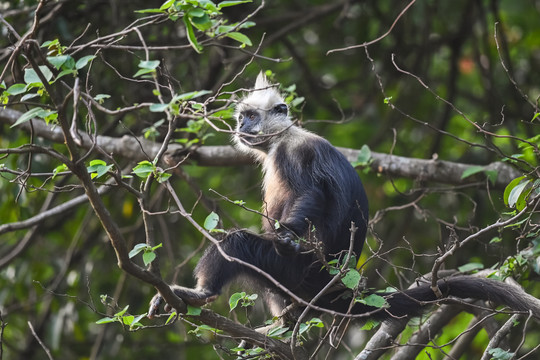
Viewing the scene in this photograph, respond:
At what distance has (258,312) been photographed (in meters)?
7.82

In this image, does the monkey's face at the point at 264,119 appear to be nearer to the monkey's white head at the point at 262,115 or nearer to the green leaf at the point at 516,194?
the monkey's white head at the point at 262,115

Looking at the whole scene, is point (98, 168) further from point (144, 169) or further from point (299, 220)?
point (299, 220)

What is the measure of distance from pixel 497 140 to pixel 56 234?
5.16 metres

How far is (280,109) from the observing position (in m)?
5.83

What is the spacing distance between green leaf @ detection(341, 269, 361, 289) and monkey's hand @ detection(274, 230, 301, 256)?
55 centimetres

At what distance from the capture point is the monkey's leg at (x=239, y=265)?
4438 mm

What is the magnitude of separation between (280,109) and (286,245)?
6.25ft

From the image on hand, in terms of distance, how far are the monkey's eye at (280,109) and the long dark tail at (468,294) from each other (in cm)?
192

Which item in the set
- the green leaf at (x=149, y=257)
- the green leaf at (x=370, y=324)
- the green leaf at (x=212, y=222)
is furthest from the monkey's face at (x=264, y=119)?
the green leaf at (x=149, y=257)

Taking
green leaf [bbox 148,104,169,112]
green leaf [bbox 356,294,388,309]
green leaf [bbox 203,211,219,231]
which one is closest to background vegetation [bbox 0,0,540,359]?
green leaf [bbox 356,294,388,309]

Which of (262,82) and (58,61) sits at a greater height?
(58,61)

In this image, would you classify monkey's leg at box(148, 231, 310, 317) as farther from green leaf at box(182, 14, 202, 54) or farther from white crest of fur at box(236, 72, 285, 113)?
white crest of fur at box(236, 72, 285, 113)

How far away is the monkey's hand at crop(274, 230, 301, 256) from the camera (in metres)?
4.16

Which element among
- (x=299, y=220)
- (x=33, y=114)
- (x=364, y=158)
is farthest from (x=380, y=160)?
(x=33, y=114)
